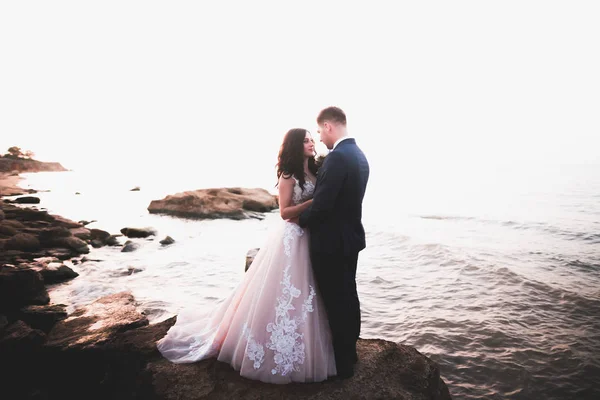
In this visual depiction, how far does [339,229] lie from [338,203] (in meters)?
0.27

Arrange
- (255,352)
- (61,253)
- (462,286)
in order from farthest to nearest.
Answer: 1. (61,253)
2. (462,286)
3. (255,352)

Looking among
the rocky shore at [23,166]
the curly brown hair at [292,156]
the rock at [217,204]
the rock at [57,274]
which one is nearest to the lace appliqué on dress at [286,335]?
the curly brown hair at [292,156]

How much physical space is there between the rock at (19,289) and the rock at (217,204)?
1506 cm

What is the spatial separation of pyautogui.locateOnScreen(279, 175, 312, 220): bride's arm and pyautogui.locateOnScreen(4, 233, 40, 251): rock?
38.7ft

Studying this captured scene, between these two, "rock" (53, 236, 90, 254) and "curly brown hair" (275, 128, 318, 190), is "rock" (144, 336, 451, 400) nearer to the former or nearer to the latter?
"curly brown hair" (275, 128, 318, 190)

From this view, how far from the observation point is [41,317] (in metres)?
5.48

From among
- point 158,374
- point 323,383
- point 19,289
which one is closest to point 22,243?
point 19,289

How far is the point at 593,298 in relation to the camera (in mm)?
7539

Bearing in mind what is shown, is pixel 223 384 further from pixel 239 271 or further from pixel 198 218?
pixel 198 218

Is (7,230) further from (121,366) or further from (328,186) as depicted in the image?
(328,186)

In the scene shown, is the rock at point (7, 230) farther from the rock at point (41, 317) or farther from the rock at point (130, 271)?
the rock at point (41, 317)

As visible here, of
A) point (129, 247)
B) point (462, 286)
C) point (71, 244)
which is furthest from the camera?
point (129, 247)

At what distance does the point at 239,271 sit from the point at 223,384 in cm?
746

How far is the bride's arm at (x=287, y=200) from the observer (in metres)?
3.59
